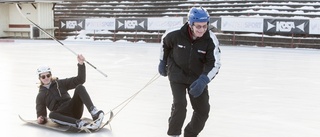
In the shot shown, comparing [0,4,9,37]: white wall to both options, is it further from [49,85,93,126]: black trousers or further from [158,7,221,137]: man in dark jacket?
[158,7,221,137]: man in dark jacket

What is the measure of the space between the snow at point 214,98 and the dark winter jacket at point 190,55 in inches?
44.4

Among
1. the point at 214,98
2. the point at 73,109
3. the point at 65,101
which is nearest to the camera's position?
the point at 73,109

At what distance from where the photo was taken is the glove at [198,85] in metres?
4.79

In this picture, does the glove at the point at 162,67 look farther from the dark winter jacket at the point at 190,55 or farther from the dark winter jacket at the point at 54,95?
the dark winter jacket at the point at 54,95

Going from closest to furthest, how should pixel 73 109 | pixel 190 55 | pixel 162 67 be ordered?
pixel 190 55, pixel 162 67, pixel 73 109

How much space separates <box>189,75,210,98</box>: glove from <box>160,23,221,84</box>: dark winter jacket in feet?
0.22

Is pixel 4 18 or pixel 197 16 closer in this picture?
pixel 197 16

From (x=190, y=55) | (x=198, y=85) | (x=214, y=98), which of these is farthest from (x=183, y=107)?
(x=214, y=98)

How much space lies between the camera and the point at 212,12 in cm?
2912

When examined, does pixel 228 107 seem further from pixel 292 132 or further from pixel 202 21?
pixel 202 21

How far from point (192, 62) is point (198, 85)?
0.98 feet

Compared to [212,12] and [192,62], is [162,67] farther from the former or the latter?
[212,12]

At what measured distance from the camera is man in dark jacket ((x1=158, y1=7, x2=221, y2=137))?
4.81m

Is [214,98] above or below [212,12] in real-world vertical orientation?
below
